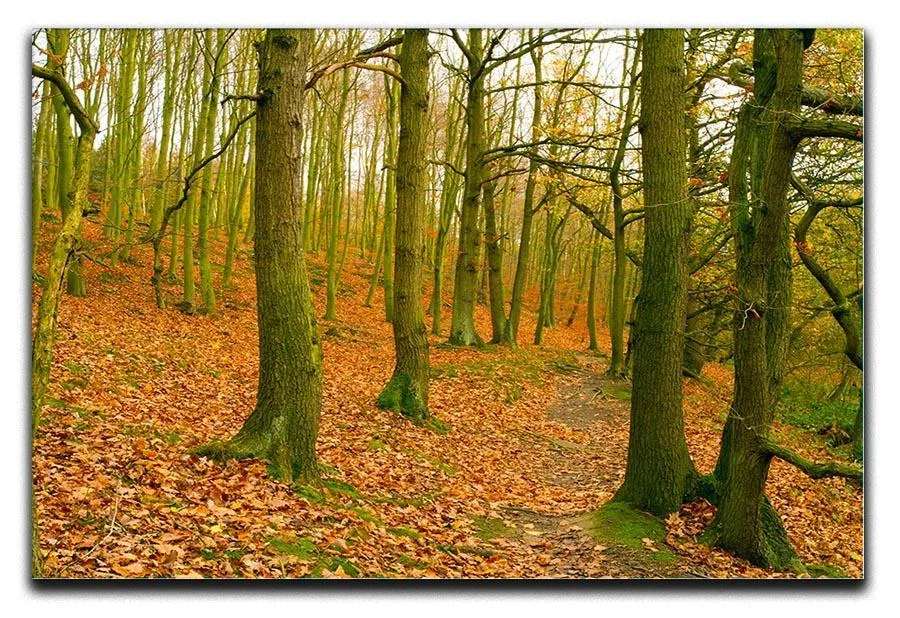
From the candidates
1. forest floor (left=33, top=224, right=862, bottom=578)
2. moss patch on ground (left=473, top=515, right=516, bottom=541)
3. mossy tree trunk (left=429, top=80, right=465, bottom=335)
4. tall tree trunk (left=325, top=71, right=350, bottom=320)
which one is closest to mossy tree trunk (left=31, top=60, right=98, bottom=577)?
forest floor (left=33, top=224, right=862, bottom=578)

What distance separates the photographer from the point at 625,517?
532cm

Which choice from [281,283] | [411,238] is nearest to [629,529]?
[281,283]

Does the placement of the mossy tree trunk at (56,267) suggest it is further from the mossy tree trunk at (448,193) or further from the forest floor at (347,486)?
the mossy tree trunk at (448,193)

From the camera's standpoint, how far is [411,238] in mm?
8586

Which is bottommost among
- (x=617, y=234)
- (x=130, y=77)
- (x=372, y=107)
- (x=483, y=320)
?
(x=483, y=320)

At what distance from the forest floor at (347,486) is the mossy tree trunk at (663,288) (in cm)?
41

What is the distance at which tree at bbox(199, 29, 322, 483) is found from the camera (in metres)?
4.83

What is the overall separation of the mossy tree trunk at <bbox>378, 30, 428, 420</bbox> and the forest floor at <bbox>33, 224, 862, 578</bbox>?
17.1 inches

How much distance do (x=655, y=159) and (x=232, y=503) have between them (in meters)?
4.28

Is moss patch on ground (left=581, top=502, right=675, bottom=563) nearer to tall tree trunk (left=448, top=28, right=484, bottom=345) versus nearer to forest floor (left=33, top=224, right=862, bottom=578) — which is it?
forest floor (left=33, top=224, right=862, bottom=578)

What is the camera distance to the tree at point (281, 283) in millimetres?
4828

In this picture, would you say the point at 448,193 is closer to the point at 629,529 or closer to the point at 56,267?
the point at 629,529
